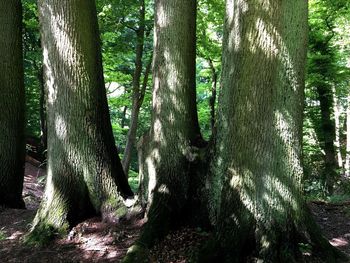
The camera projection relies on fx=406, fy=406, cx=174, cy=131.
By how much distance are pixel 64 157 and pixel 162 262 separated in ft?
7.26

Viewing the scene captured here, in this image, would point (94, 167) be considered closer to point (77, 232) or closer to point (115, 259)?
point (77, 232)

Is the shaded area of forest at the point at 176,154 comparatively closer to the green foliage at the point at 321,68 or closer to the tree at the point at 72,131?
the tree at the point at 72,131

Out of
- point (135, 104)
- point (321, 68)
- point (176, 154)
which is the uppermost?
point (321, 68)

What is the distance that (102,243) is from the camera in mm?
5230

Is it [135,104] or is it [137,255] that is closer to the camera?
[137,255]

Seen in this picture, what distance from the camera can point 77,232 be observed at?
18.4ft

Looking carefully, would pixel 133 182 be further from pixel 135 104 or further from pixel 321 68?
pixel 321 68

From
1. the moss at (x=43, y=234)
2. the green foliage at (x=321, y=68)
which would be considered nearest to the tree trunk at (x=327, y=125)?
the green foliage at (x=321, y=68)

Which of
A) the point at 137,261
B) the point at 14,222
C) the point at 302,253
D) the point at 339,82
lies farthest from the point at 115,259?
the point at 339,82

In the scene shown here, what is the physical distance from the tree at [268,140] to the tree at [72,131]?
80.4 inches

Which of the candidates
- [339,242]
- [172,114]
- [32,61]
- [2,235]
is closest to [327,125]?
[339,242]

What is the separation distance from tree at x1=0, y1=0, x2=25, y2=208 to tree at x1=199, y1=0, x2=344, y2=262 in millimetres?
4912

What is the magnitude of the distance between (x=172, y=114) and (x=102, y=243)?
1901 millimetres

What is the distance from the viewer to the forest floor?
4.79m
